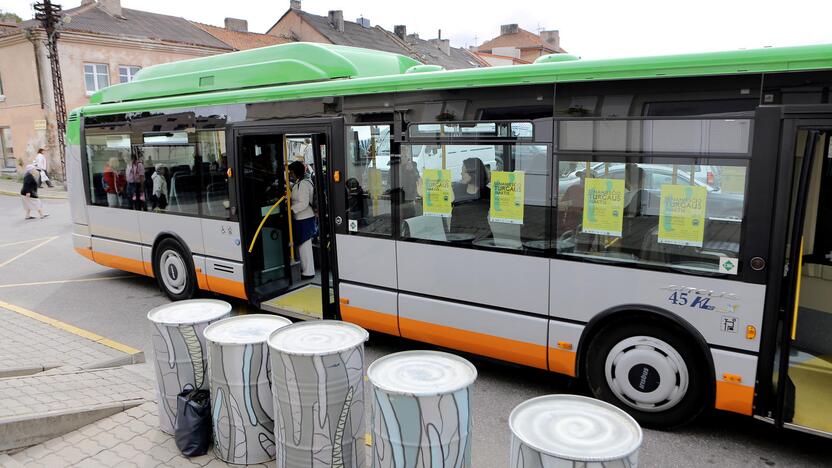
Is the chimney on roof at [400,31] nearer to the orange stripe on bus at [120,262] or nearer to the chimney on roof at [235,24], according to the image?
the chimney on roof at [235,24]

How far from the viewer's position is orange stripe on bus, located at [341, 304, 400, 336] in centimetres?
596

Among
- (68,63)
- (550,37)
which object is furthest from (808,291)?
(550,37)

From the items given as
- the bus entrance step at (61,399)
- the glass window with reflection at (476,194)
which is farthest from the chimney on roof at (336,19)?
the bus entrance step at (61,399)

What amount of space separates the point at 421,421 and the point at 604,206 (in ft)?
8.12

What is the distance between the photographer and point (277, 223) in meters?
7.74

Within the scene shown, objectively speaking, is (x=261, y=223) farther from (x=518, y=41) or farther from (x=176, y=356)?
(x=518, y=41)

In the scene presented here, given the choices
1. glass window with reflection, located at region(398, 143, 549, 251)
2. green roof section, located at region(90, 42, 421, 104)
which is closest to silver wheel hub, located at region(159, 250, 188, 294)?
green roof section, located at region(90, 42, 421, 104)

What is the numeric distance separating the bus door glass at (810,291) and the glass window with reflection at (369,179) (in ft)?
11.2

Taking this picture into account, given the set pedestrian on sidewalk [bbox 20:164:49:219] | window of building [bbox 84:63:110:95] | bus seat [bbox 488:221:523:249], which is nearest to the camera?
bus seat [bbox 488:221:523:249]

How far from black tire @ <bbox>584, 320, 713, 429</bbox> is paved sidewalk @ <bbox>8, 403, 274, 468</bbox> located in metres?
2.69

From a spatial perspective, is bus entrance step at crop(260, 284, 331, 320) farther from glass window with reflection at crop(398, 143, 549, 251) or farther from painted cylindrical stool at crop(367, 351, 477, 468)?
painted cylindrical stool at crop(367, 351, 477, 468)

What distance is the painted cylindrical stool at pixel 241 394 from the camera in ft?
12.5

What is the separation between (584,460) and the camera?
2.44 meters

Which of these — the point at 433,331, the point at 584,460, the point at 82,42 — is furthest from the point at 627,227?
the point at 82,42
